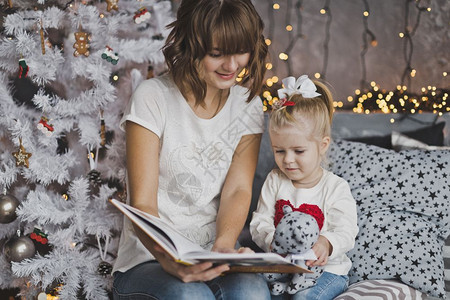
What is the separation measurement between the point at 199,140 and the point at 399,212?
742 millimetres

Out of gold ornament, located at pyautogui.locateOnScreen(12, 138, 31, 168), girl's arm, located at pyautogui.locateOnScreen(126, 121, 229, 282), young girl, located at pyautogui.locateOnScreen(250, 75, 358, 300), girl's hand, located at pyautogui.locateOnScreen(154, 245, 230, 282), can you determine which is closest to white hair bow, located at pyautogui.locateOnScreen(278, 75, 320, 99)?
young girl, located at pyautogui.locateOnScreen(250, 75, 358, 300)

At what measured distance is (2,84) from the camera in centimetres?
195

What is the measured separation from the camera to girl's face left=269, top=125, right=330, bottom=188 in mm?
1534

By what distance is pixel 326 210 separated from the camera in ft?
5.12

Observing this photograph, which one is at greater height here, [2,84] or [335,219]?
[2,84]

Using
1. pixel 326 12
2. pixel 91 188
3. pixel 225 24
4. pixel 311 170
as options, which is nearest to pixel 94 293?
pixel 91 188

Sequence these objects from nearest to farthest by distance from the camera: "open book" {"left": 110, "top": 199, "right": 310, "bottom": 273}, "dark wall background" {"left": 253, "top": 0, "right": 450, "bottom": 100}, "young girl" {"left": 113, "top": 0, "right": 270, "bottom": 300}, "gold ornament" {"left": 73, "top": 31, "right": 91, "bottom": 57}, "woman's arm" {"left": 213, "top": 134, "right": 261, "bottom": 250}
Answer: "open book" {"left": 110, "top": 199, "right": 310, "bottom": 273} < "young girl" {"left": 113, "top": 0, "right": 270, "bottom": 300} < "woman's arm" {"left": 213, "top": 134, "right": 261, "bottom": 250} < "gold ornament" {"left": 73, "top": 31, "right": 91, "bottom": 57} < "dark wall background" {"left": 253, "top": 0, "right": 450, "bottom": 100}

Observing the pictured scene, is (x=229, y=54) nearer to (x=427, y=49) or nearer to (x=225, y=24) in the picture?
(x=225, y=24)

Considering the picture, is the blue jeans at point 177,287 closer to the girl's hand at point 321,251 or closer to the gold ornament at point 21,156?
the girl's hand at point 321,251

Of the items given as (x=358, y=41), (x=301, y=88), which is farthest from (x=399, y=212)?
(x=358, y=41)

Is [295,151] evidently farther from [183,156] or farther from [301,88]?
[183,156]

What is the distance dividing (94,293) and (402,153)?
132 cm

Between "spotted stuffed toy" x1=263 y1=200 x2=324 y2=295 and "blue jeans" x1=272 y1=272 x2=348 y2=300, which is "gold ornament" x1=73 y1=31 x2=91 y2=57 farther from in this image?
"blue jeans" x1=272 y1=272 x2=348 y2=300

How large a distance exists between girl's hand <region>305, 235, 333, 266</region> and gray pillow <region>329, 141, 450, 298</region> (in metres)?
0.29
